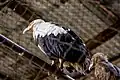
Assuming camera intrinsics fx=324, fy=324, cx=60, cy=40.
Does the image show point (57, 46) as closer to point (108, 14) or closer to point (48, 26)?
point (48, 26)

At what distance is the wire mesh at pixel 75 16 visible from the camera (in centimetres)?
227

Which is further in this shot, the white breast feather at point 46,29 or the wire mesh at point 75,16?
the wire mesh at point 75,16

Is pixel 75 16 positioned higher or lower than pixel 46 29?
lower

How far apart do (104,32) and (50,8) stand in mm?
434

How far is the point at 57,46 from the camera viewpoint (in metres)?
1.59

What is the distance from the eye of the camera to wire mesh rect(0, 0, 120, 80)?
7.43 ft

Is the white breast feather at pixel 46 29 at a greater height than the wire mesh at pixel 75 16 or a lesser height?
greater

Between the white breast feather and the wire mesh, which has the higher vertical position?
the white breast feather

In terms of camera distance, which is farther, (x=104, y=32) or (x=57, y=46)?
(x=104, y=32)

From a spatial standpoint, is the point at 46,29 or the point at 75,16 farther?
the point at 75,16

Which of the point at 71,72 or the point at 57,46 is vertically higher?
the point at 57,46

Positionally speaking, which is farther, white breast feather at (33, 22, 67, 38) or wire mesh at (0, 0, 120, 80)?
wire mesh at (0, 0, 120, 80)

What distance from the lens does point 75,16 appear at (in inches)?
93.2

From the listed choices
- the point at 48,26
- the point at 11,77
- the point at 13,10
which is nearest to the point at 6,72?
the point at 11,77
